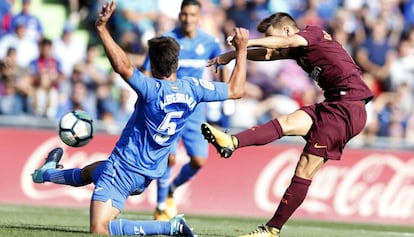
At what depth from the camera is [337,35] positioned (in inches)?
850

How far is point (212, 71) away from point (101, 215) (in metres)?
9.49

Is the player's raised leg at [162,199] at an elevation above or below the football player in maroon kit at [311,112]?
below

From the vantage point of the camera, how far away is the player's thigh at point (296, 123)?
983cm

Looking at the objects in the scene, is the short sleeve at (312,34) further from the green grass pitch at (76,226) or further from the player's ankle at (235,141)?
the green grass pitch at (76,226)

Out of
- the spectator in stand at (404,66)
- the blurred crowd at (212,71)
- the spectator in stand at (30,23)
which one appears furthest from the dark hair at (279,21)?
the spectator in stand at (404,66)

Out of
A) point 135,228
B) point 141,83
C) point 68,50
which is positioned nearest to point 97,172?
point 135,228

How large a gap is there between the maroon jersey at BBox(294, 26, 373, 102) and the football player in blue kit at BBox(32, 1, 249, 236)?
1011 mm

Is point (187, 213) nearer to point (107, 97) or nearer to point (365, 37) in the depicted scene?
point (107, 97)

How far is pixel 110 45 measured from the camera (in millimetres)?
8773

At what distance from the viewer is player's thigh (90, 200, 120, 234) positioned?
9.35 m

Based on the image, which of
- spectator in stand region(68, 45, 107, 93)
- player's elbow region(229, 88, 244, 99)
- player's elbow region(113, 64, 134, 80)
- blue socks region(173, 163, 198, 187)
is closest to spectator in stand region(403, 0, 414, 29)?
spectator in stand region(68, 45, 107, 93)

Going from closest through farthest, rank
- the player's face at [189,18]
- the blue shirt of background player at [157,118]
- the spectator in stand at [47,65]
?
the blue shirt of background player at [157,118] → the player's face at [189,18] → the spectator in stand at [47,65]

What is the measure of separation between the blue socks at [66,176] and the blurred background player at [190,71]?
3557mm

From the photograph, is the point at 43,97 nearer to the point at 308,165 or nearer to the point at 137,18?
the point at 137,18
